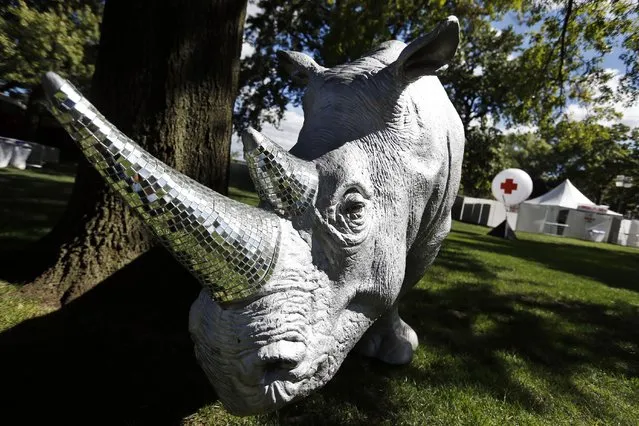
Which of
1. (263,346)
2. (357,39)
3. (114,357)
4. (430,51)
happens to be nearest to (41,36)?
(357,39)

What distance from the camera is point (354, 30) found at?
5.89 metres

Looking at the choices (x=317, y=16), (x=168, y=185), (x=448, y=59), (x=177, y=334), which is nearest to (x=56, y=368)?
(x=177, y=334)

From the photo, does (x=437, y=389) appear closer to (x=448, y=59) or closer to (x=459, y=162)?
(x=459, y=162)

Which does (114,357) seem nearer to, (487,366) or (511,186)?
(487,366)

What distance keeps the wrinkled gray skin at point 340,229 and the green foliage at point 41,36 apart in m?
15.2

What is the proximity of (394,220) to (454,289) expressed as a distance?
183 inches

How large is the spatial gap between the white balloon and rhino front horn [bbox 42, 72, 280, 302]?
16.9 m

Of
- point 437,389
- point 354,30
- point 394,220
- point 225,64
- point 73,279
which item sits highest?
point 354,30

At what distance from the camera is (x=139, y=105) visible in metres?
3.16

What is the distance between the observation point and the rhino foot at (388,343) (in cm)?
300

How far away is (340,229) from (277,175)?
304 millimetres

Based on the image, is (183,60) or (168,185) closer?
(168,185)

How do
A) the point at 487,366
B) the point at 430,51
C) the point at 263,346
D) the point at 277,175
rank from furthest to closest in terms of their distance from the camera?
the point at 487,366 < the point at 430,51 < the point at 277,175 < the point at 263,346

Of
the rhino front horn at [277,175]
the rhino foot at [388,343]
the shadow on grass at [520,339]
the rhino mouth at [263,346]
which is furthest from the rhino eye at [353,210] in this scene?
the shadow on grass at [520,339]
